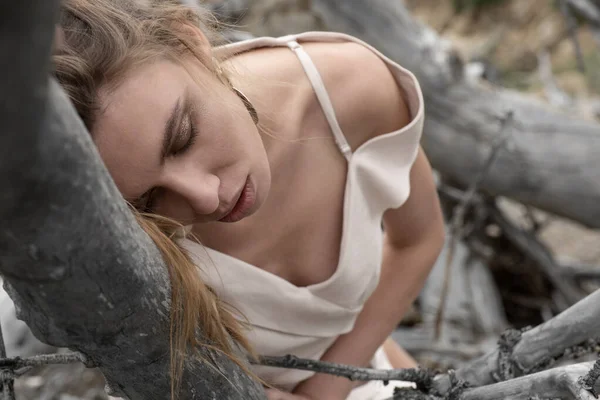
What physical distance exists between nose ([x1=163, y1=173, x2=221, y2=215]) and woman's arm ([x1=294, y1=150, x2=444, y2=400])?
587 millimetres

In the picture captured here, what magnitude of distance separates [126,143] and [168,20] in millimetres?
283

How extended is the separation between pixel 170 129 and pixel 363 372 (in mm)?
423

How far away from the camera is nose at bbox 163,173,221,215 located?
3.02 ft

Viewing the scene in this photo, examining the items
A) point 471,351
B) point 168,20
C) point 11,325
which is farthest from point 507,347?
point 11,325

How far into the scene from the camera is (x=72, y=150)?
1.69 ft

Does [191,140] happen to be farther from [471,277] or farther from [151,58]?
[471,277]

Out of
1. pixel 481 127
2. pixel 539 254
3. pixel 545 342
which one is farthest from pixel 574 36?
Answer: pixel 545 342

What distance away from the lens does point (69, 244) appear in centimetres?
55

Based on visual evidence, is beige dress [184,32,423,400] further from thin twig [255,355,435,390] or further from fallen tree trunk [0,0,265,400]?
fallen tree trunk [0,0,265,400]

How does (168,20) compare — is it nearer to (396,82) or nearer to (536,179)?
(396,82)

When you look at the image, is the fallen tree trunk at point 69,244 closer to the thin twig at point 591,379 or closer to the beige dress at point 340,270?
the thin twig at point 591,379

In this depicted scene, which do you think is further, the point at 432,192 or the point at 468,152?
the point at 468,152

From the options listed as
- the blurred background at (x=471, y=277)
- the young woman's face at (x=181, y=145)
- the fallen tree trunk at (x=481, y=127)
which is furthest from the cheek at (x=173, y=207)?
the fallen tree trunk at (x=481, y=127)

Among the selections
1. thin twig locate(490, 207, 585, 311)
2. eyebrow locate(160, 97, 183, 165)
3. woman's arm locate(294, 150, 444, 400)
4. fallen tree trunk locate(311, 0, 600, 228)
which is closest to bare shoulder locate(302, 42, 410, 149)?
woman's arm locate(294, 150, 444, 400)
